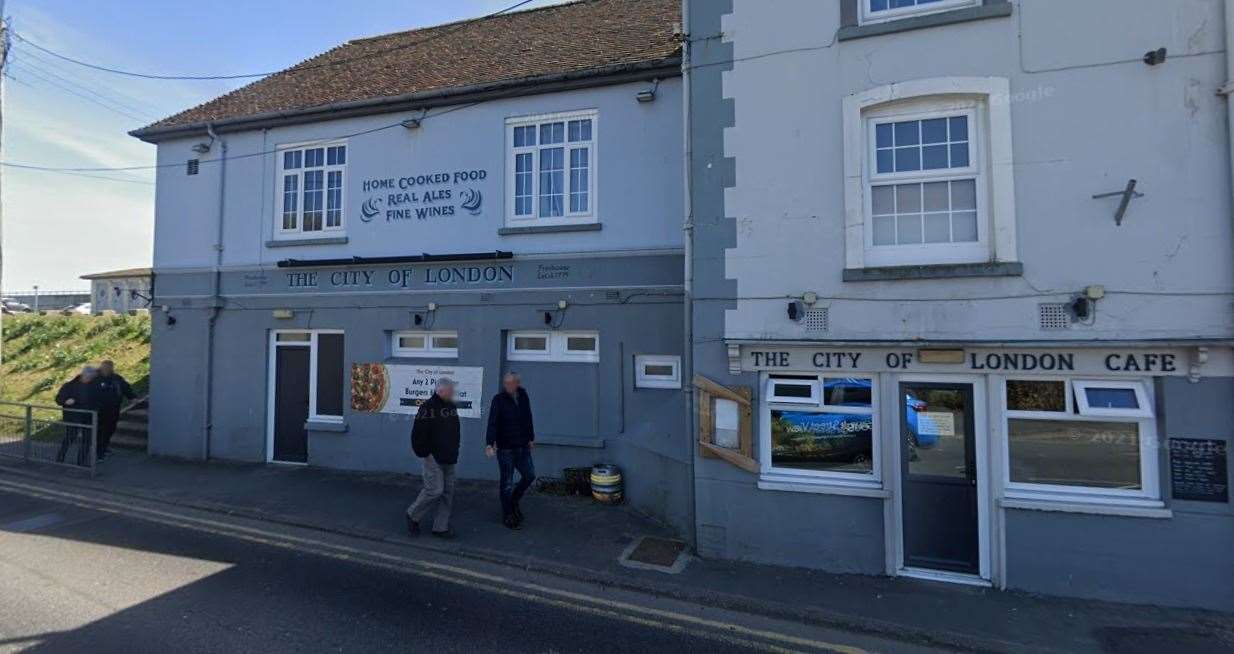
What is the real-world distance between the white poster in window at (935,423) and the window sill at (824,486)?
0.75 m

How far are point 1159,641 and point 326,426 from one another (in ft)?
34.9

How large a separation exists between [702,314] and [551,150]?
4.25 metres

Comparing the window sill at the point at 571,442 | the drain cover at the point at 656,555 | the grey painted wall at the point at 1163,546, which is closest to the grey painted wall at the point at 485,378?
the window sill at the point at 571,442

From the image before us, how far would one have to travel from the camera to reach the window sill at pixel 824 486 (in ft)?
20.2

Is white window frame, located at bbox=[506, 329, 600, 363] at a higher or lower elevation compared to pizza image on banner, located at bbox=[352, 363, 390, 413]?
higher

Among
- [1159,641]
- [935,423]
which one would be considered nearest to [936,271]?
[935,423]

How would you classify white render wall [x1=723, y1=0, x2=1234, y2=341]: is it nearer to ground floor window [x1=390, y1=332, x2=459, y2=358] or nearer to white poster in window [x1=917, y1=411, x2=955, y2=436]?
white poster in window [x1=917, y1=411, x2=955, y2=436]

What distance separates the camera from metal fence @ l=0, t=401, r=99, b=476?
992 cm

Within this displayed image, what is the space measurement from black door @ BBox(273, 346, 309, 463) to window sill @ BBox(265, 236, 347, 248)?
1.80 metres

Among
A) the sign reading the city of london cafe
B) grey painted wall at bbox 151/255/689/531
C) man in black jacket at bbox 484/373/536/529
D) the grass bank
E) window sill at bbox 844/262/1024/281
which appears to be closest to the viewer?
window sill at bbox 844/262/1024/281

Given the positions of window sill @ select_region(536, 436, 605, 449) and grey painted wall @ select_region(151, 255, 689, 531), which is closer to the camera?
grey painted wall @ select_region(151, 255, 689, 531)

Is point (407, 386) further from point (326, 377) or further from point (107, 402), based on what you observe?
point (107, 402)

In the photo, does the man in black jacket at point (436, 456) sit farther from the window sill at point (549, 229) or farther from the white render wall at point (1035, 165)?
the white render wall at point (1035, 165)

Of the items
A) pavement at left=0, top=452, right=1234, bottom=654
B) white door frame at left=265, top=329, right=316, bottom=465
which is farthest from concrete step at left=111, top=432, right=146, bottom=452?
white door frame at left=265, top=329, right=316, bottom=465
